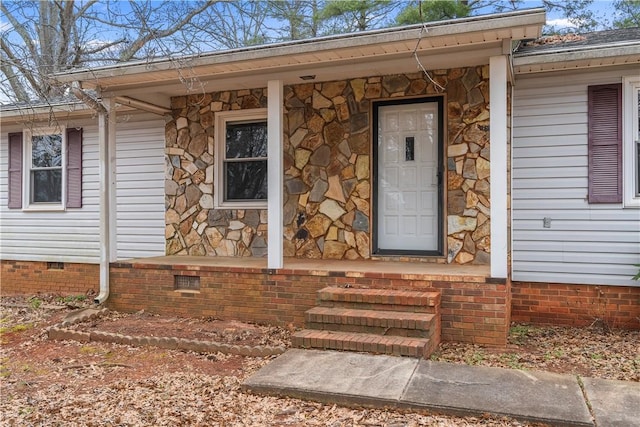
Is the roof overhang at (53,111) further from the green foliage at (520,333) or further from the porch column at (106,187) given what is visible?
the green foliage at (520,333)

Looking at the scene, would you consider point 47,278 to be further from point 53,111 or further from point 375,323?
point 375,323

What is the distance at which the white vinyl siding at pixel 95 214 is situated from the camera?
7.43 meters

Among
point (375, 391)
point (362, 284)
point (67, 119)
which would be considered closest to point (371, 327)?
point (362, 284)

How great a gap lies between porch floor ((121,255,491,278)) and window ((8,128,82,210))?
2.57 m

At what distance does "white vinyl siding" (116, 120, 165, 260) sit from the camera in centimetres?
738

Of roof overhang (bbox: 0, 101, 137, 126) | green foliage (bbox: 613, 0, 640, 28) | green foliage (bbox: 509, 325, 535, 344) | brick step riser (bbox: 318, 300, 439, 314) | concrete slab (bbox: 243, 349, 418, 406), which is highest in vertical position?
green foliage (bbox: 613, 0, 640, 28)

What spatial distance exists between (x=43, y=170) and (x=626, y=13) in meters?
11.8

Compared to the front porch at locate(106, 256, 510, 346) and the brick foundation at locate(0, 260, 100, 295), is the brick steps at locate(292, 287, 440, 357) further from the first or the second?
the brick foundation at locate(0, 260, 100, 295)

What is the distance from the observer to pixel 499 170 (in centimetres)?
455

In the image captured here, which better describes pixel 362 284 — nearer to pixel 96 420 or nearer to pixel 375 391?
pixel 375 391

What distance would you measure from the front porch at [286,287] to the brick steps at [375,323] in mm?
185

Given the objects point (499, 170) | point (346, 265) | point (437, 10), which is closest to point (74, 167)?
point (346, 265)

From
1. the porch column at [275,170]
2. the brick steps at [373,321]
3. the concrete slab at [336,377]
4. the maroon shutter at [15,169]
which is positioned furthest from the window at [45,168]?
the concrete slab at [336,377]

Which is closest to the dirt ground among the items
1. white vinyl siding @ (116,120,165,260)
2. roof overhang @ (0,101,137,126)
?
white vinyl siding @ (116,120,165,260)
